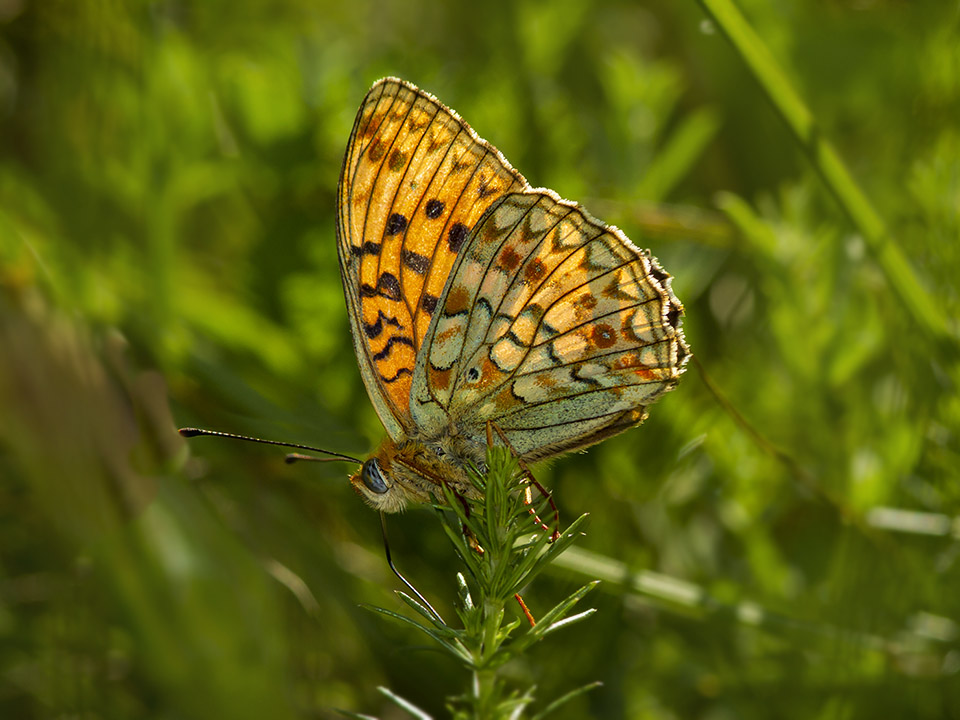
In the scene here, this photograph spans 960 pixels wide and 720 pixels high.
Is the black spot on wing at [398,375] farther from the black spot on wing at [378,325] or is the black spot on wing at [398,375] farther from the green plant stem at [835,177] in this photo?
the green plant stem at [835,177]

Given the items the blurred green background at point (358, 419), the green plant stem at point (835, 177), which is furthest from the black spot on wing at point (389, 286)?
the green plant stem at point (835, 177)

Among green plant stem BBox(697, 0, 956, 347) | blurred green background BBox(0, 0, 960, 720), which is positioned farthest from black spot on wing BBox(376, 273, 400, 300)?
green plant stem BBox(697, 0, 956, 347)

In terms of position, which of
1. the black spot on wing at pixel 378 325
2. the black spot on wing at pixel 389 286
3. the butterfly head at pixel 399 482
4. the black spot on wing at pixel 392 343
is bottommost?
the butterfly head at pixel 399 482

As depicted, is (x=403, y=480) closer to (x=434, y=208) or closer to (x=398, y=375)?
(x=398, y=375)

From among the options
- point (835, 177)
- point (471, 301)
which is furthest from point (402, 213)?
point (835, 177)

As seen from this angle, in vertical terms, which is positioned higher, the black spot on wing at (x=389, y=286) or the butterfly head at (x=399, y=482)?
the black spot on wing at (x=389, y=286)

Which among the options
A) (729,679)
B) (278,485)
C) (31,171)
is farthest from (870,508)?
(31,171)
